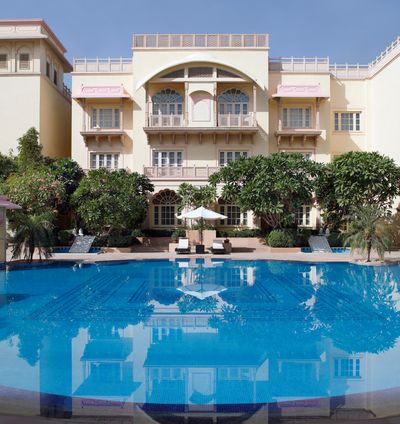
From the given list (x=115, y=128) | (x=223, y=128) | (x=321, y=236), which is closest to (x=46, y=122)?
(x=115, y=128)

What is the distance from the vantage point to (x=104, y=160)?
30250 millimetres

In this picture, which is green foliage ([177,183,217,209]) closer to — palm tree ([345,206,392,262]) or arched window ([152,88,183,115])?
arched window ([152,88,183,115])

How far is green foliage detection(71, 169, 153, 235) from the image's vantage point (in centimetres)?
2288

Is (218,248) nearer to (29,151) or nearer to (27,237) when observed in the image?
(27,237)

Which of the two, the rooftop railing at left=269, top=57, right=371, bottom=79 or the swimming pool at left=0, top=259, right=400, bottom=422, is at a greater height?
the rooftop railing at left=269, top=57, right=371, bottom=79

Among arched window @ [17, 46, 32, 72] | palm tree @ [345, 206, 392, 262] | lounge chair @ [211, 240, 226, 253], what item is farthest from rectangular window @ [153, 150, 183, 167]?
palm tree @ [345, 206, 392, 262]

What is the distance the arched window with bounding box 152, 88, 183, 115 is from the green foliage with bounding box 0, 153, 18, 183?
9.68m

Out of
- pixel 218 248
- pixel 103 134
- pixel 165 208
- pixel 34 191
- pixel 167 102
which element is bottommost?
pixel 218 248

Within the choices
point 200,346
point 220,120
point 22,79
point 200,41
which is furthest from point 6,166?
point 200,346

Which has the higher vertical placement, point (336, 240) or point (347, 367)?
point (336, 240)

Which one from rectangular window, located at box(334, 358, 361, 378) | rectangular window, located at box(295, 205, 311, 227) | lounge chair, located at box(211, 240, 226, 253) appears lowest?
rectangular window, located at box(334, 358, 361, 378)

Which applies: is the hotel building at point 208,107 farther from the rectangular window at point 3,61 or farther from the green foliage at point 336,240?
the rectangular window at point 3,61

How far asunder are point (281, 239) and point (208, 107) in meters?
10.7

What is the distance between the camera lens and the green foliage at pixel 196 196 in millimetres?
26000
